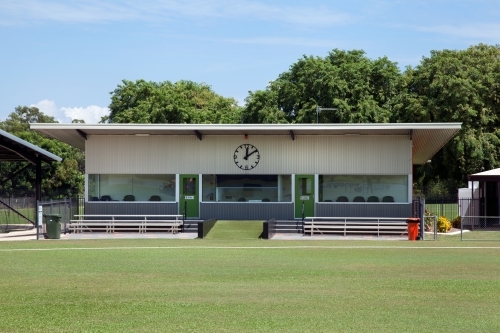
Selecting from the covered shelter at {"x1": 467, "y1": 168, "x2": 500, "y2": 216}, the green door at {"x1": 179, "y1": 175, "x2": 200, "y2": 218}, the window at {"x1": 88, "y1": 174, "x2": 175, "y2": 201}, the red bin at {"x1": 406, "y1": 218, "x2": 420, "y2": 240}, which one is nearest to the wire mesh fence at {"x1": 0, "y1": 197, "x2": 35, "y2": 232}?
the window at {"x1": 88, "y1": 174, "x2": 175, "y2": 201}

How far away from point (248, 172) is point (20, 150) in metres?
10.3

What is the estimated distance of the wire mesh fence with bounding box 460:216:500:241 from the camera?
113ft

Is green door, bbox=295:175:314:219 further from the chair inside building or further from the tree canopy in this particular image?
the tree canopy

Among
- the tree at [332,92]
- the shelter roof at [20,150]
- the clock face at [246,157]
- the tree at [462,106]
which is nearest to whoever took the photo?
the shelter roof at [20,150]

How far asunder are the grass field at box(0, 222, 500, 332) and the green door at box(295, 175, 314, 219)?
32.9 ft

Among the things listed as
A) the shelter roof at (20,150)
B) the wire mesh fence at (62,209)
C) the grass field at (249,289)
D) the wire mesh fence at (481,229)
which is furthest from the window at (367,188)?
the shelter roof at (20,150)

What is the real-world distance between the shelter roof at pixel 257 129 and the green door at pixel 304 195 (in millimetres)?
1922

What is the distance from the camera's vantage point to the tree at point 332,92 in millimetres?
60406

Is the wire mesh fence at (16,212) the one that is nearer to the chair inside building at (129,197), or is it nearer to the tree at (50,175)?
the chair inside building at (129,197)

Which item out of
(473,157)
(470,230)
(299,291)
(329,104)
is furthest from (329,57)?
(299,291)

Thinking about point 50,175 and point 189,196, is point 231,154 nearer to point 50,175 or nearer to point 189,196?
point 189,196

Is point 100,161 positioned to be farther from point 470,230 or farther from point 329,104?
point 329,104

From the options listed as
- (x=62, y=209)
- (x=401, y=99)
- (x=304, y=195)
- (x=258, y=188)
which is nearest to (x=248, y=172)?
(x=258, y=188)

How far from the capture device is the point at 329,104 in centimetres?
6122
